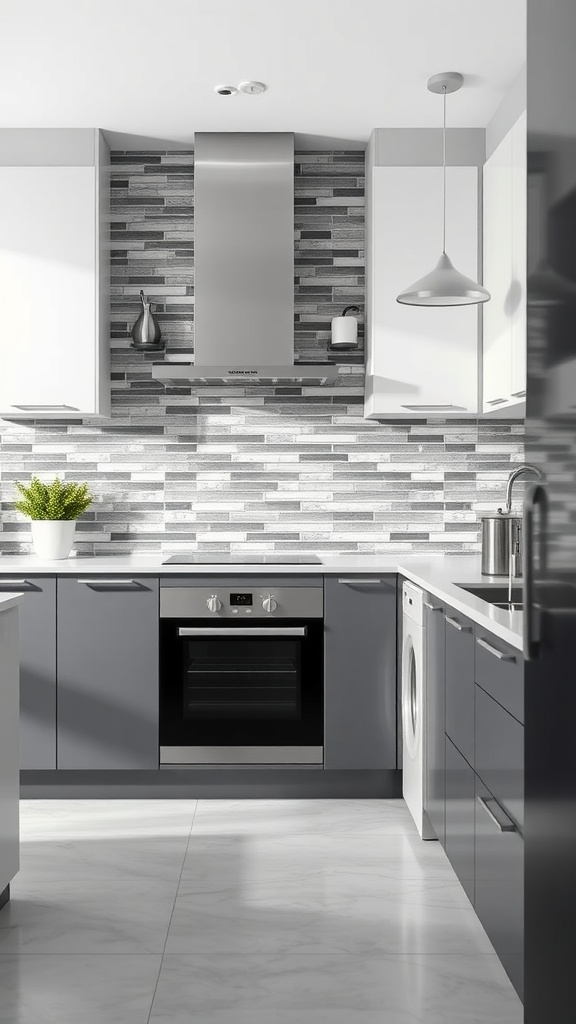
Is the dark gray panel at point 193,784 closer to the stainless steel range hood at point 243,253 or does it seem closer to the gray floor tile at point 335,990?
the gray floor tile at point 335,990

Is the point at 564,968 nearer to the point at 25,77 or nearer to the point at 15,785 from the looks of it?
the point at 15,785

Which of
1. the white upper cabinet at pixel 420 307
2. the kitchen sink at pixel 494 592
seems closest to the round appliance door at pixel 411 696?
the kitchen sink at pixel 494 592

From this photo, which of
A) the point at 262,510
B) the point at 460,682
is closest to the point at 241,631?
the point at 262,510

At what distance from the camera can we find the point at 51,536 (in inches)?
149

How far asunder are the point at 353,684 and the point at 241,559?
72cm

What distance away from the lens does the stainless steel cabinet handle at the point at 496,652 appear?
6.22 ft

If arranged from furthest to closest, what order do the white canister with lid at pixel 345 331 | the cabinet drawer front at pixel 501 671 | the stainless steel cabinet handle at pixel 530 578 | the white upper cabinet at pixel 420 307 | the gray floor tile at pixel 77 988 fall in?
1. the white canister with lid at pixel 345 331
2. the white upper cabinet at pixel 420 307
3. the gray floor tile at pixel 77 988
4. the cabinet drawer front at pixel 501 671
5. the stainless steel cabinet handle at pixel 530 578

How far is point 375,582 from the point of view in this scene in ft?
11.5

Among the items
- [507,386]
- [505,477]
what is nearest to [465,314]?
[507,386]

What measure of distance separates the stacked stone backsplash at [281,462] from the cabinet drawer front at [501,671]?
1.87 metres

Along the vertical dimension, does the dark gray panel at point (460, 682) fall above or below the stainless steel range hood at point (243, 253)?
below

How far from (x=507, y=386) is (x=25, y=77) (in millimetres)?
2147

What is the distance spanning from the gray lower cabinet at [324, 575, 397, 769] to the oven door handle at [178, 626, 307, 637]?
14 cm

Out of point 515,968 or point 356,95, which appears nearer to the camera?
point 515,968
